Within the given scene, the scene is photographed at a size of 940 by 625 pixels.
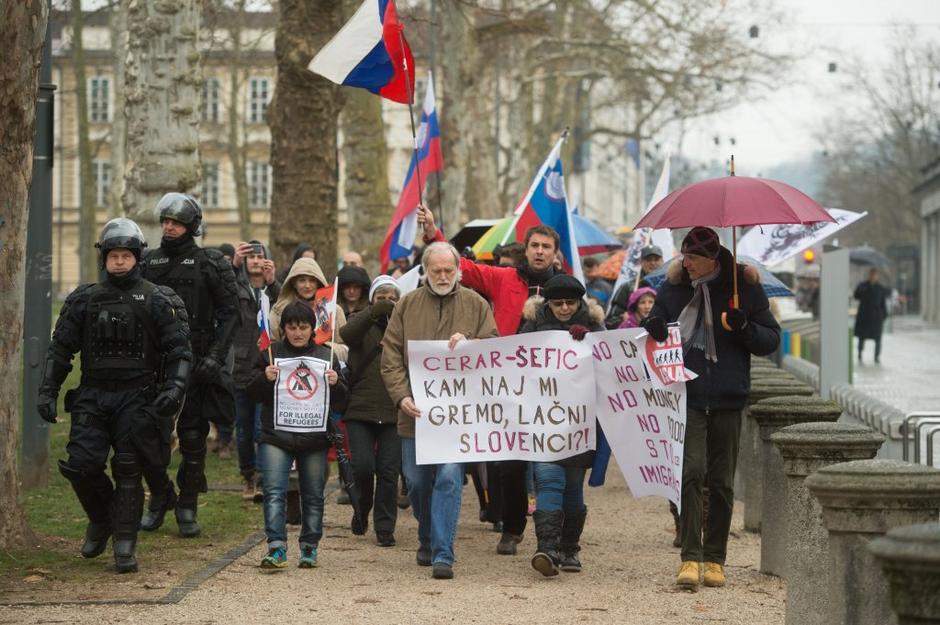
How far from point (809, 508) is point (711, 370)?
42.6 inches

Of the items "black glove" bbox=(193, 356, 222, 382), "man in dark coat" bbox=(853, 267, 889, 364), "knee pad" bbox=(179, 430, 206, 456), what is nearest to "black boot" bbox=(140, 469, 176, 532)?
"knee pad" bbox=(179, 430, 206, 456)

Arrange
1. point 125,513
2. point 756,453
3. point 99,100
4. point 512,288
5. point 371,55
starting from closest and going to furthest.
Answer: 1. point 125,513
2. point 512,288
3. point 756,453
4. point 371,55
5. point 99,100

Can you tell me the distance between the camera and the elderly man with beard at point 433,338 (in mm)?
9438

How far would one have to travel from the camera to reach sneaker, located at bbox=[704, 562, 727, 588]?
29.9ft

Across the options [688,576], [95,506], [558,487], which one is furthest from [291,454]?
[688,576]

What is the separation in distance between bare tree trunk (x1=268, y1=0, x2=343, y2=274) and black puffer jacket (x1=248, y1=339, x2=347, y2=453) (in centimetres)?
790

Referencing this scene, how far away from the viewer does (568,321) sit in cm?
971

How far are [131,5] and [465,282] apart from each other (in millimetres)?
6715

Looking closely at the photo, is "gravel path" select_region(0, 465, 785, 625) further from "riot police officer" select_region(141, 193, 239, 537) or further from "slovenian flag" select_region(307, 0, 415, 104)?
"slovenian flag" select_region(307, 0, 415, 104)

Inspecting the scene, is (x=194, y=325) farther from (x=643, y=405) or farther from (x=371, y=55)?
(x=643, y=405)

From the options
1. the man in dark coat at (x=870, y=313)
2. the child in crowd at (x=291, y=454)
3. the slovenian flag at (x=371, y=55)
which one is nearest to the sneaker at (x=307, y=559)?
the child in crowd at (x=291, y=454)

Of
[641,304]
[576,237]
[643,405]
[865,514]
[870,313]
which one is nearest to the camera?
[865,514]

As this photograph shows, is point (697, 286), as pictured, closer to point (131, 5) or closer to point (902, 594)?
point (902, 594)

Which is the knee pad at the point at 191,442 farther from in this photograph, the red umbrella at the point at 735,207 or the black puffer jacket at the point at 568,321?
the red umbrella at the point at 735,207
